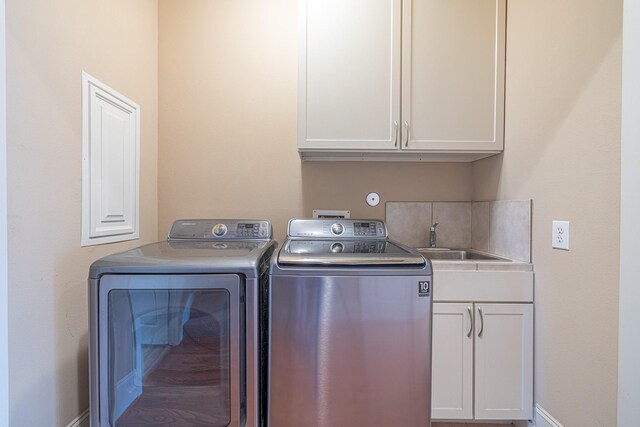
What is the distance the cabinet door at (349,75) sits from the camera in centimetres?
186

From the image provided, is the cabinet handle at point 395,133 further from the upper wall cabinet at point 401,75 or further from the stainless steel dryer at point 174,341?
the stainless steel dryer at point 174,341

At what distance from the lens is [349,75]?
188cm

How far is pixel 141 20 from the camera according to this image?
1989 mm

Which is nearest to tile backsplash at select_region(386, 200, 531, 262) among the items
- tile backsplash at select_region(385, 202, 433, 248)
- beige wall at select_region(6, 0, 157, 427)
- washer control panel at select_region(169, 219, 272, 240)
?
tile backsplash at select_region(385, 202, 433, 248)

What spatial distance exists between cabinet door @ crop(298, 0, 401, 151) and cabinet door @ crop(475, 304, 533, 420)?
1005mm

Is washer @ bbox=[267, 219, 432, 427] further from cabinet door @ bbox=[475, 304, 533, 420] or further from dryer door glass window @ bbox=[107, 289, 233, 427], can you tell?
cabinet door @ bbox=[475, 304, 533, 420]

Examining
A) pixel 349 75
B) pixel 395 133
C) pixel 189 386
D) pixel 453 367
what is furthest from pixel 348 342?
pixel 349 75

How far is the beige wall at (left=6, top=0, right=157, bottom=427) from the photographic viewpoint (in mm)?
1174

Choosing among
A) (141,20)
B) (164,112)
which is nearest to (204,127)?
(164,112)

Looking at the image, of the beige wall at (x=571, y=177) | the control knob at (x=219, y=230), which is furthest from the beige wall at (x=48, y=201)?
the beige wall at (x=571, y=177)

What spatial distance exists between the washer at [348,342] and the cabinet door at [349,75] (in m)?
0.82

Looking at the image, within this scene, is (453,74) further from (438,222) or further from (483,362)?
(483,362)

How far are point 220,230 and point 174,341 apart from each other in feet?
2.47

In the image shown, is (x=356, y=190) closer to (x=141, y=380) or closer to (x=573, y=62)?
(x=573, y=62)
